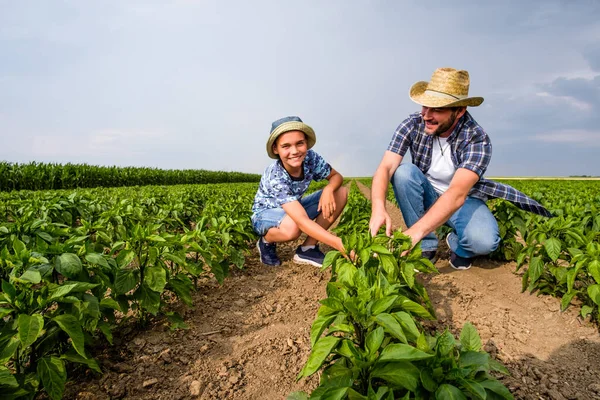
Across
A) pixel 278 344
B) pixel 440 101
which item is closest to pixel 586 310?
pixel 440 101

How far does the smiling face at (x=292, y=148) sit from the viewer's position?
3578 mm

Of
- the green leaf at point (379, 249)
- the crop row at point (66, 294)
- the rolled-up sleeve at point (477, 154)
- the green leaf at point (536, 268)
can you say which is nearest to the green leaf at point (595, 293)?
the green leaf at point (536, 268)

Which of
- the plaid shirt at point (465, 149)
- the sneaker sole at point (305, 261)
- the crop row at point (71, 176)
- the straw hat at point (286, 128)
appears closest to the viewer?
the plaid shirt at point (465, 149)

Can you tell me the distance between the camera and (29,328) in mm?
1559

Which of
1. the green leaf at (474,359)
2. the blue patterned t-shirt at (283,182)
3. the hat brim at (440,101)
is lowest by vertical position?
the green leaf at (474,359)

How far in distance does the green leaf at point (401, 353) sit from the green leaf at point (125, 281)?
5.49 feet

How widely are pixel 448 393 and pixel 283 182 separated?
2.83m

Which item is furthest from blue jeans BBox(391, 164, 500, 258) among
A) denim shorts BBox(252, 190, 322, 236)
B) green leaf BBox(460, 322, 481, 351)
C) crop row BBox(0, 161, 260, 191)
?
crop row BBox(0, 161, 260, 191)

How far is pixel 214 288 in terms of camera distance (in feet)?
11.6

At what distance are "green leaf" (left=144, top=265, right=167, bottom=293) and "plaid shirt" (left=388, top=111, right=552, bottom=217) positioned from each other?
261cm

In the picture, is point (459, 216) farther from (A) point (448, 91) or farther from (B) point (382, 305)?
(B) point (382, 305)

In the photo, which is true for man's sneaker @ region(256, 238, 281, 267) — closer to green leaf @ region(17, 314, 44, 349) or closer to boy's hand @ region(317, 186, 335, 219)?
boy's hand @ region(317, 186, 335, 219)

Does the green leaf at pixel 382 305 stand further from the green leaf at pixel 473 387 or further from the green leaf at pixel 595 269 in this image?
the green leaf at pixel 595 269

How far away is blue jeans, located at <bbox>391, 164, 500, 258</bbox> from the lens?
3.75 metres
